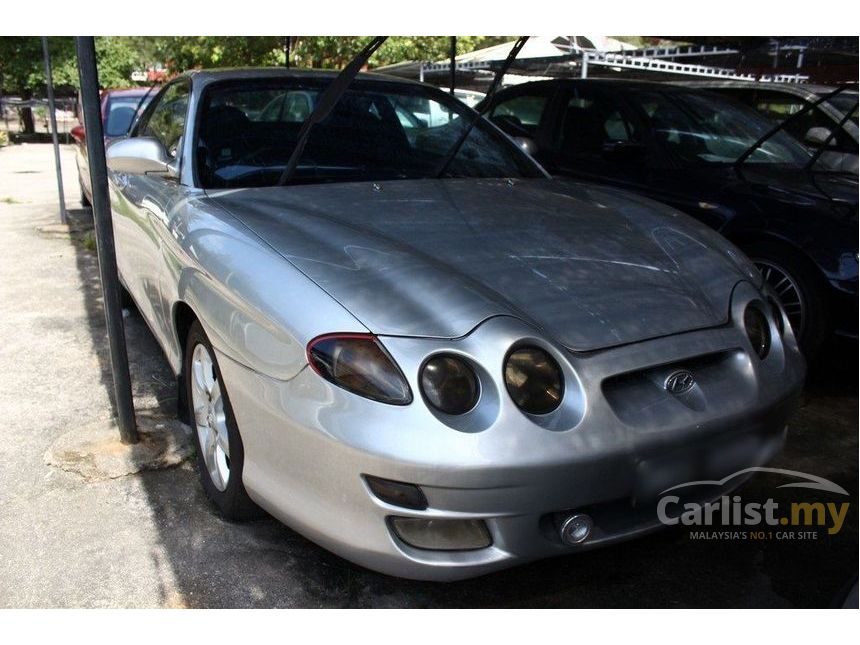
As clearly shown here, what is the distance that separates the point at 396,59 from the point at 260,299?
46.6 ft

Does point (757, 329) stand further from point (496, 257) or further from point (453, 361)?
point (453, 361)

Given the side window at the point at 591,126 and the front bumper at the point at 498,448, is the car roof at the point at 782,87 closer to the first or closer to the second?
the side window at the point at 591,126

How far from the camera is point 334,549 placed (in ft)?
6.98

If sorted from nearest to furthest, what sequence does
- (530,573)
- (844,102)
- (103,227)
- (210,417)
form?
(530,573) < (210,417) < (103,227) < (844,102)

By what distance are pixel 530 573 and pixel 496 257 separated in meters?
0.99

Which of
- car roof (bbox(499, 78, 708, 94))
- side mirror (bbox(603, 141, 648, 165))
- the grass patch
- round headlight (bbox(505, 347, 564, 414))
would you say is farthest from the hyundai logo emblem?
the grass patch

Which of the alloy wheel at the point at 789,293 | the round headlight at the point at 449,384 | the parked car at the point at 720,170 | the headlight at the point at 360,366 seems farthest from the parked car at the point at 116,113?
the round headlight at the point at 449,384

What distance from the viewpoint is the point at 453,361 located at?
2.03 metres

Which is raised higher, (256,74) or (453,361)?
(256,74)

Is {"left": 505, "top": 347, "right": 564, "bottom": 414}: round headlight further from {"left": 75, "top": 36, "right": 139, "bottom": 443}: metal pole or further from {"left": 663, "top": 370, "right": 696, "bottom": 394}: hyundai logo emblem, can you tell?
{"left": 75, "top": 36, "right": 139, "bottom": 443}: metal pole

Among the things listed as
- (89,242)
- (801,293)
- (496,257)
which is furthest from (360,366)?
(89,242)

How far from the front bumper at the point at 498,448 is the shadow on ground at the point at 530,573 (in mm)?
310

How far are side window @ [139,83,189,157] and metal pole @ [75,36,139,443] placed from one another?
353 mm
